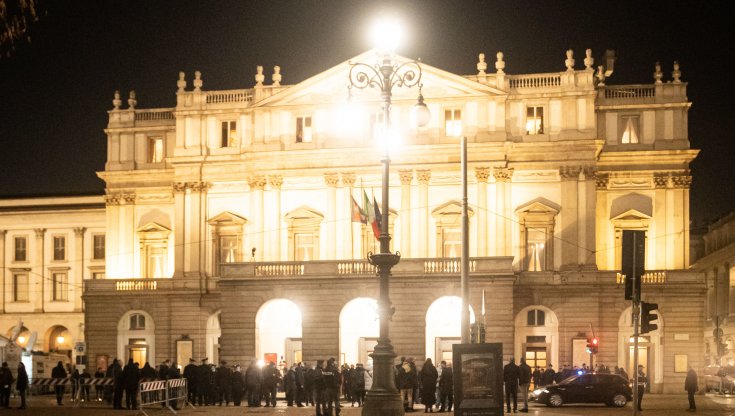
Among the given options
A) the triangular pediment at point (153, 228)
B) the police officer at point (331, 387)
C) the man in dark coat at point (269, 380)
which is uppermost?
the triangular pediment at point (153, 228)

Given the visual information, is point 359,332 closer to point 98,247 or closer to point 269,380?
point 269,380

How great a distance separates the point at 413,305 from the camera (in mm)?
59656

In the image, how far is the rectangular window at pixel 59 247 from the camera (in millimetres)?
83438

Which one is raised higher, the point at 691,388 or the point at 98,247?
the point at 98,247

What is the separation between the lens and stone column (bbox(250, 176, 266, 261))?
67.6m

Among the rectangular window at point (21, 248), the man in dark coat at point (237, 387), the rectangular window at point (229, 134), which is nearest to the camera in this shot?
the man in dark coat at point (237, 387)

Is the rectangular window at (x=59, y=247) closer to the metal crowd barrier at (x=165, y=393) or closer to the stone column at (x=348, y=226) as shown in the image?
the stone column at (x=348, y=226)

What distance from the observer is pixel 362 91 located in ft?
215

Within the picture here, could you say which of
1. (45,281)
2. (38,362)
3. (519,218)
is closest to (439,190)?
(519,218)

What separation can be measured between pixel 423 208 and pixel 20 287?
1292 inches

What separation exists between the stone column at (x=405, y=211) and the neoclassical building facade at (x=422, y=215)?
99 millimetres

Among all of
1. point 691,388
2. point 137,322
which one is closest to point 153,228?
point 137,322

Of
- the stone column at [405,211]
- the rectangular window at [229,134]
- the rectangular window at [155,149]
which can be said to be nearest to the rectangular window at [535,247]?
the stone column at [405,211]

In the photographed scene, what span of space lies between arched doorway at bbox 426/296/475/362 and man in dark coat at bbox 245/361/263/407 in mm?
16596
